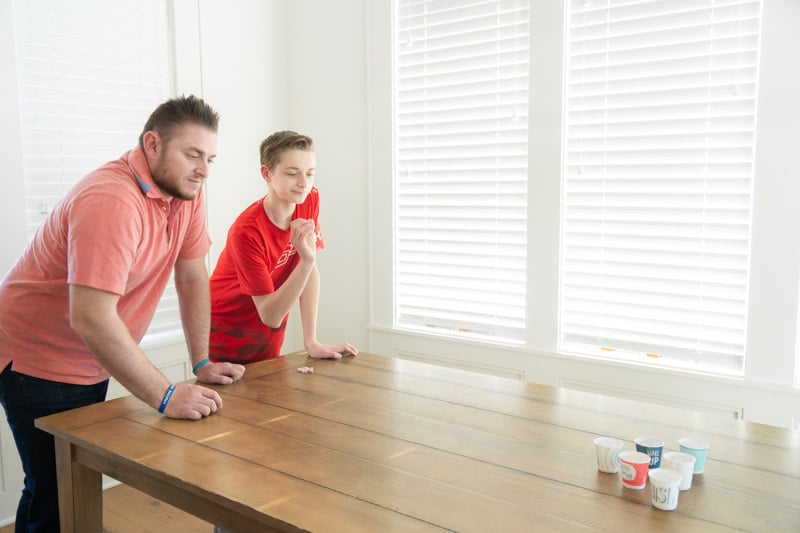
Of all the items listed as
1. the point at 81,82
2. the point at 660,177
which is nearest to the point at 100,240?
the point at 81,82

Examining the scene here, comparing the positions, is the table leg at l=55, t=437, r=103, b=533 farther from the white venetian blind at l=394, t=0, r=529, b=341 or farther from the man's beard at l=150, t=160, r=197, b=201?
the white venetian blind at l=394, t=0, r=529, b=341

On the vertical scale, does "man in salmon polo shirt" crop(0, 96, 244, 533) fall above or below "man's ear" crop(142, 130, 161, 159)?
below

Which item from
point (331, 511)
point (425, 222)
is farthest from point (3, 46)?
point (331, 511)

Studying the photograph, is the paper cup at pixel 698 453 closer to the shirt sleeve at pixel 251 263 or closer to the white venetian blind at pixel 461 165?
the shirt sleeve at pixel 251 263

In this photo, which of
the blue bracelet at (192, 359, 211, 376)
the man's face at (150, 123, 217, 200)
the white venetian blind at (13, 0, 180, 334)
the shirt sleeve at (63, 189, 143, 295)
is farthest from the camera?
the white venetian blind at (13, 0, 180, 334)

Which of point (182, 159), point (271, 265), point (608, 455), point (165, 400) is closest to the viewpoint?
point (608, 455)

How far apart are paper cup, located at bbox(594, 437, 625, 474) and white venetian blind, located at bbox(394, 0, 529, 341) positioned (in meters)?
1.80

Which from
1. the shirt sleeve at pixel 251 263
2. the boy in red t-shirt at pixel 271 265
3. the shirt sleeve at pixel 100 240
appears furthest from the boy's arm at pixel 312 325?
the shirt sleeve at pixel 100 240

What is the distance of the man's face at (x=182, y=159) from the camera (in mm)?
1845

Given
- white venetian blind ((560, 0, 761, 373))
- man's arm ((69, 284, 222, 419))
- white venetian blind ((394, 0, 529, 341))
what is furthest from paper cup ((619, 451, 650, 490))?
white venetian blind ((394, 0, 529, 341))

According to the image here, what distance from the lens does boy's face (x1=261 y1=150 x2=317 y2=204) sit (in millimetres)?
2172

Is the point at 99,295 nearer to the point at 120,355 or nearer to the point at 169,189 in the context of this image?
the point at 120,355

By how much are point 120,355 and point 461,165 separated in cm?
206

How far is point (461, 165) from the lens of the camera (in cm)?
330
